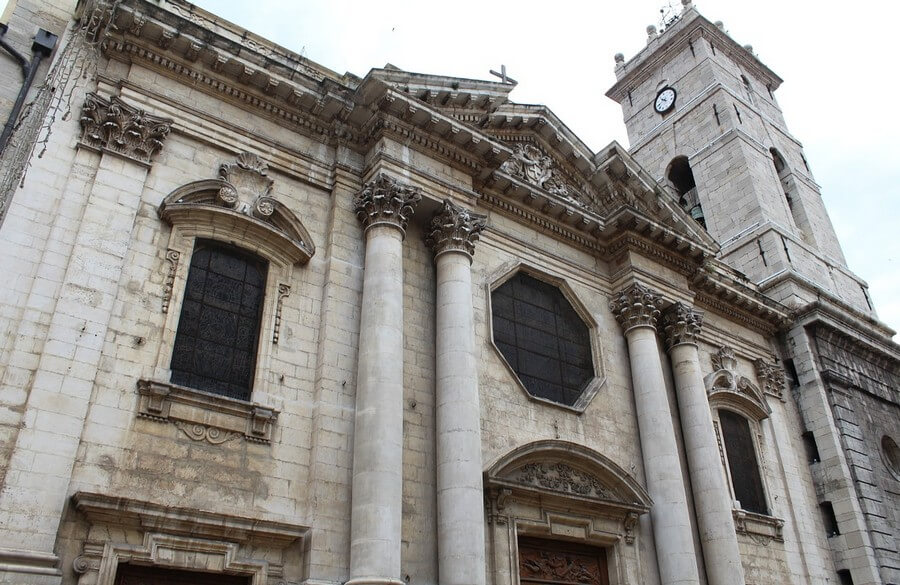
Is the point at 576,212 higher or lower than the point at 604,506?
higher

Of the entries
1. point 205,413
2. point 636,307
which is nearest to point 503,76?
point 636,307

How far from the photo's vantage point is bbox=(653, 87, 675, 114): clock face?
27.1 m

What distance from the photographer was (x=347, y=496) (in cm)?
996

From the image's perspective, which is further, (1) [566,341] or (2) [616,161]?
(2) [616,161]

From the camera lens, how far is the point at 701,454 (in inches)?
567

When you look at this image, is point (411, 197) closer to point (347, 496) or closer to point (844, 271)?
point (347, 496)

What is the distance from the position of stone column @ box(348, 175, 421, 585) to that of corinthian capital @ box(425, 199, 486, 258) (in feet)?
2.10

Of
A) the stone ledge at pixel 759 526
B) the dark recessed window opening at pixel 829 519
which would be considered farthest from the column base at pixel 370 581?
the dark recessed window opening at pixel 829 519

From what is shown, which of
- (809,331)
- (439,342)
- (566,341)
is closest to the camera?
(439,342)

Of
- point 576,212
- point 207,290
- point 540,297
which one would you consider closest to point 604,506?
point 540,297

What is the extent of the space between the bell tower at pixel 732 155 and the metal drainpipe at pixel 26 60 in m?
17.9

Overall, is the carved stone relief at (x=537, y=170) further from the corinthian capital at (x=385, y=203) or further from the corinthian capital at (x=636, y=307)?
the corinthian capital at (x=385, y=203)

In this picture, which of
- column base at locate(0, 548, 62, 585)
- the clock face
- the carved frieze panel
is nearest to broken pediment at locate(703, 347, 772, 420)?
the carved frieze panel

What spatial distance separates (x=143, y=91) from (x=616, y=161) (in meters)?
10.1
